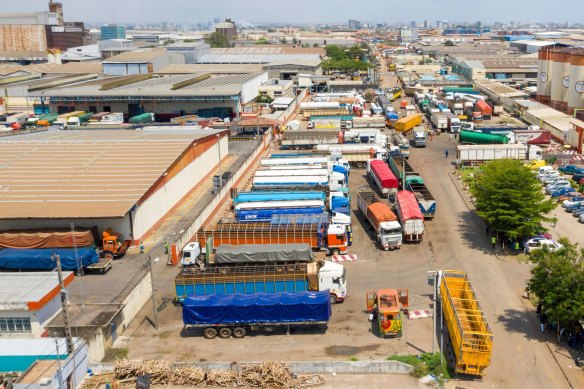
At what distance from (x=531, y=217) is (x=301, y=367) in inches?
600

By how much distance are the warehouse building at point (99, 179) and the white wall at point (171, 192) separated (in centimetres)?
5

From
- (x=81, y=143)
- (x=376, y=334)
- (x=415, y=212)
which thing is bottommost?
(x=376, y=334)

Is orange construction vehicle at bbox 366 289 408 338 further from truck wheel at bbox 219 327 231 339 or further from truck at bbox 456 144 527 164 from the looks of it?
truck at bbox 456 144 527 164

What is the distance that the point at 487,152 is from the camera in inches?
1766

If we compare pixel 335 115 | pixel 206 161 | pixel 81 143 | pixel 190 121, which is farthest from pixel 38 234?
pixel 335 115

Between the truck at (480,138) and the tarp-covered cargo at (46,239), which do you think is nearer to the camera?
the tarp-covered cargo at (46,239)

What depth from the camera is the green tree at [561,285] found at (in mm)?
18484

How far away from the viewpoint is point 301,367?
18.2 meters

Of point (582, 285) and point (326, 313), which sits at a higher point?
point (582, 285)

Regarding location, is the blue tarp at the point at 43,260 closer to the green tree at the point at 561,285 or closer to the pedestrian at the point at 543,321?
the green tree at the point at 561,285

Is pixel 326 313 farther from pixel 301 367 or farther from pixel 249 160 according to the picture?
pixel 249 160

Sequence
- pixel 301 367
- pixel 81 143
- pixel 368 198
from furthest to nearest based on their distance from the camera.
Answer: pixel 81 143 → pixel 368 198 → pixel 301 367

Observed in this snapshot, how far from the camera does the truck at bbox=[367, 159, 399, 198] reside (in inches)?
1438

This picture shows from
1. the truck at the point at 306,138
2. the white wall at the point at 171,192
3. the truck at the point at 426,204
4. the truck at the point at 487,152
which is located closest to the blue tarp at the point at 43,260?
the white wall at the point at 171,192
